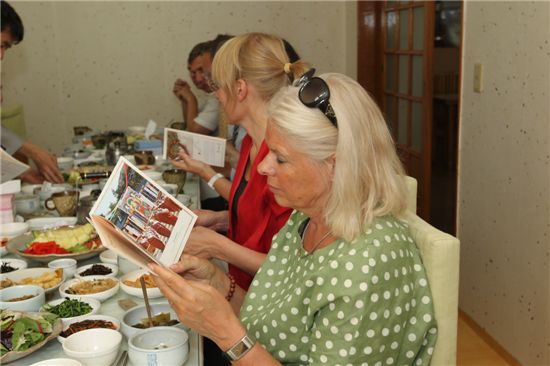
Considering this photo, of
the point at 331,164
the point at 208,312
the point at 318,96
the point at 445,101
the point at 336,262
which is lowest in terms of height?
the point at 445,101

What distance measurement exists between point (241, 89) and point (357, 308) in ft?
3.53

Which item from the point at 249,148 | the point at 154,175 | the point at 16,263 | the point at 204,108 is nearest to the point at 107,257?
the point at 16,263

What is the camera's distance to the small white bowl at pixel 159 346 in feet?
3.79

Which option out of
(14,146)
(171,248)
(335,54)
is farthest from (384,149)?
(335,54)

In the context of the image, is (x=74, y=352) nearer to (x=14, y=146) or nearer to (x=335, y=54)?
(x=14, y=146)

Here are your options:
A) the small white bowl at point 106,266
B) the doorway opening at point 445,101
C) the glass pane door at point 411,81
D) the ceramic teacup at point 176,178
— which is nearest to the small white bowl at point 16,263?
the small white bowl at point 106,266

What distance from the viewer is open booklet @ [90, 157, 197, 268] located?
120cm

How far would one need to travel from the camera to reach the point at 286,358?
1.28 metres

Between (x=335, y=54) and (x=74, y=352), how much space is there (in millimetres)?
4750

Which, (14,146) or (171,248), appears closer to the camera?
(171,248)

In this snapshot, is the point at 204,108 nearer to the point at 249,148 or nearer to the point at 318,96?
the point at 249,148

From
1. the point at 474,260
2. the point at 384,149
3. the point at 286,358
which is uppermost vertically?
the point at 384,149

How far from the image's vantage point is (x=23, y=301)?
1415 mm

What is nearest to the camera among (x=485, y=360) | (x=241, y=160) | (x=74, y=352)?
(x=74, y=352)
